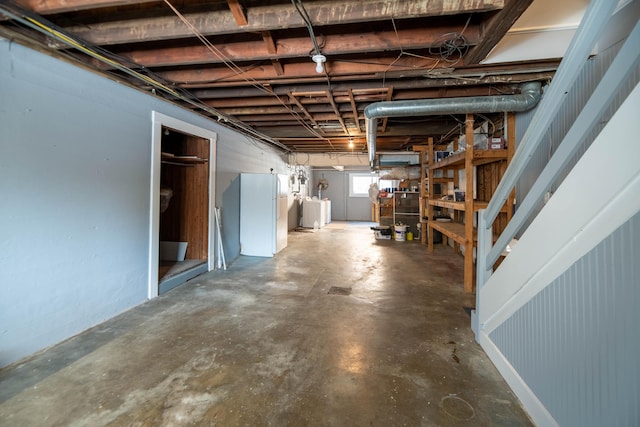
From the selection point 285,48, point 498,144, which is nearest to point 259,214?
point 285,48

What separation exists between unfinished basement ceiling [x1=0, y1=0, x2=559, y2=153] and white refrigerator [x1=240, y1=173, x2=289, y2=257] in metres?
1.55

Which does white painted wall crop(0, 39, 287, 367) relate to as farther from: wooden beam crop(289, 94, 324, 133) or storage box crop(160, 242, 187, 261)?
wooden beam crop(289, 94, 324, 133)

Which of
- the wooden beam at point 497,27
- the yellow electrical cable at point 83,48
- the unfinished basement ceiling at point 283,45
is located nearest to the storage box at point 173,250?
the unfinished basement ceiling at point 283,45

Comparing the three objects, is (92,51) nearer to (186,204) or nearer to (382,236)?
(186,204)

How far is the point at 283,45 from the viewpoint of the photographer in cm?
225

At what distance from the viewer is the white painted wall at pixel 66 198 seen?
180 centimetres

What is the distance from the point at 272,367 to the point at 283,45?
2.54 metres

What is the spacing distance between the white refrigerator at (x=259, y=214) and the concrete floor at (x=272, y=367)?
5.96 ft

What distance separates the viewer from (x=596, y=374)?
0.98m

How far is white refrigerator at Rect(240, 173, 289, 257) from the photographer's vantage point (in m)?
4.79

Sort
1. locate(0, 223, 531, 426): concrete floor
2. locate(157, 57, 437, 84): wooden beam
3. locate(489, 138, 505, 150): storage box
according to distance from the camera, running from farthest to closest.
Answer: locate(489, 138, 505, 150): storage box, locate(157, 57, 437, 84): wooden beam, locate(0, 223, 531, 426): concrete floor

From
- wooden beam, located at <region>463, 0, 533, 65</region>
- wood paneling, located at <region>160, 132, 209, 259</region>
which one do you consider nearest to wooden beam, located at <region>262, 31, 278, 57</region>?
wooden beam, located at <region>463, 0, 533, 65</region>

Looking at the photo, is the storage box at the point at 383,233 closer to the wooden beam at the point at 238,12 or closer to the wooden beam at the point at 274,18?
the wooden beam at the point at 274,18

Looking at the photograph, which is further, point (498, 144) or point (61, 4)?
point (498, 144)
